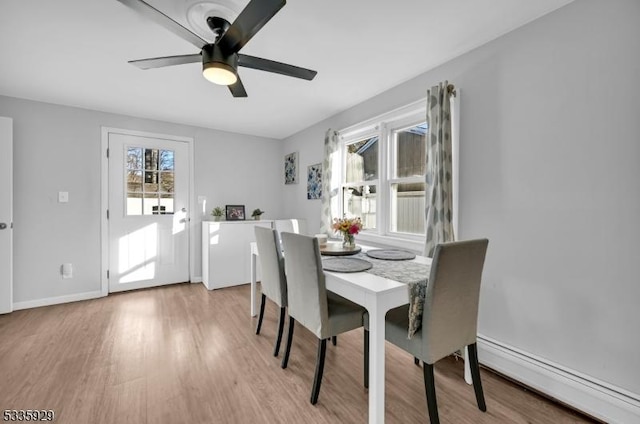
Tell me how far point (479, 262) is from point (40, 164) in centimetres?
428

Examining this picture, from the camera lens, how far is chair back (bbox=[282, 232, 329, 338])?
4.94 ft

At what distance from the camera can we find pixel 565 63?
155 centimetres

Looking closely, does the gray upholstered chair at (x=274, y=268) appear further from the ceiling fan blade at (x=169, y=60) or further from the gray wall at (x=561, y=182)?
the gray wall at (x=561, y=182)

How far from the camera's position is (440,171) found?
2027 millimetres

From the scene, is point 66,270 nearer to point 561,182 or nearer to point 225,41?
point 225,41

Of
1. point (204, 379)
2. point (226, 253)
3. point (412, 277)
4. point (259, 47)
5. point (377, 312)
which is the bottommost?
point (204, 379)

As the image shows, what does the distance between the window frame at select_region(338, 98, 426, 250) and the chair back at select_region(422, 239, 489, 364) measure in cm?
99

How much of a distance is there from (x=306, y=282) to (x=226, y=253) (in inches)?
94.0

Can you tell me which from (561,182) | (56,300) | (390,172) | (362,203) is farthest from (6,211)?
(561,182)

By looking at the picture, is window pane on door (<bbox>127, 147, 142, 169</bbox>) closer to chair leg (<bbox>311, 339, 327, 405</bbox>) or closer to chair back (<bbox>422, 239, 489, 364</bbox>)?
chair leg (<bbox>311, 339, 327, 405</bbox>)

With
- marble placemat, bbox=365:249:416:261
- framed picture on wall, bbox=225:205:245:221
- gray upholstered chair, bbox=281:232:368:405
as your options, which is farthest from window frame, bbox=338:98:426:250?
framed picture on wall, bbox=225:205:245:221

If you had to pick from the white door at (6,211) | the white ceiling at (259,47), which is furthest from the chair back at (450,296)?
the white door at (6,211)

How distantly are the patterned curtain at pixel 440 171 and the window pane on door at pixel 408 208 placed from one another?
1.42 feet

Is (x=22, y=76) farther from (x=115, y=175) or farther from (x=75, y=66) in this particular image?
(x=115, y=175)
